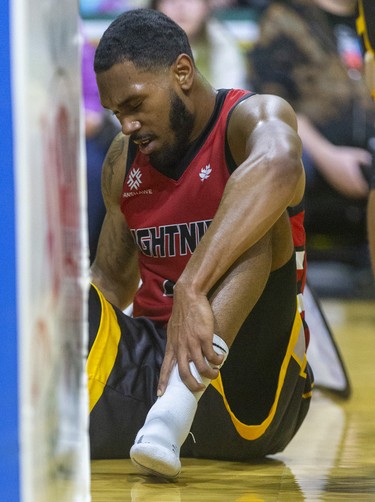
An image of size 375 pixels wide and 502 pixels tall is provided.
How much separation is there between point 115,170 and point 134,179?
0.35ft

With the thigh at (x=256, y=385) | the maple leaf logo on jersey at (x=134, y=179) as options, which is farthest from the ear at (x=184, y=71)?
the thigh at (x=256, y=385)

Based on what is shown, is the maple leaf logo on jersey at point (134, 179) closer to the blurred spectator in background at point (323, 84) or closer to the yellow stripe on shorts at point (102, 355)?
the yellow stripe on shorts at point (102, 355)

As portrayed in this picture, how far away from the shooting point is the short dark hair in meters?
1.92

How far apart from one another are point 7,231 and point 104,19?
578 centimetres

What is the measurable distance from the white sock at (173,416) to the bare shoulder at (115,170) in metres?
0.61

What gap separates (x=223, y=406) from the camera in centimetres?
194

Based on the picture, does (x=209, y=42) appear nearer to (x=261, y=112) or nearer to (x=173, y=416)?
(x=261, y=112)

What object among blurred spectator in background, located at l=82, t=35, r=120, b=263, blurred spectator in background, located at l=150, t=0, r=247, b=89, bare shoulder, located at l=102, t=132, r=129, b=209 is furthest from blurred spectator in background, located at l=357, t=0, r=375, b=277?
blurred spectator in background, located at l=150, t=0, r=247, b=89

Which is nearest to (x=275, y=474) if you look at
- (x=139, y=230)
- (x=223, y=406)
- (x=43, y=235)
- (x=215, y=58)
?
(x=223, y=406)

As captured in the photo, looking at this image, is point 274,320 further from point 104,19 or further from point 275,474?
point 104,19

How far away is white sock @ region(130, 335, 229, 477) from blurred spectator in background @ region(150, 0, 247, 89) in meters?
4.85

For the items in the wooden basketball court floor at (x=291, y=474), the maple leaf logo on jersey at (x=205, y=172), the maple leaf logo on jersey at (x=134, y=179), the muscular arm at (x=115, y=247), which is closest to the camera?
the wooden basketball court floor at (x=291, y=474)

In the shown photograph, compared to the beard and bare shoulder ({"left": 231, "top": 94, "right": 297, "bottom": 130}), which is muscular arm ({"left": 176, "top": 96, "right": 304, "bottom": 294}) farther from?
the beard

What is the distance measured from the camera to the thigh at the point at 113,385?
194 centimetres
